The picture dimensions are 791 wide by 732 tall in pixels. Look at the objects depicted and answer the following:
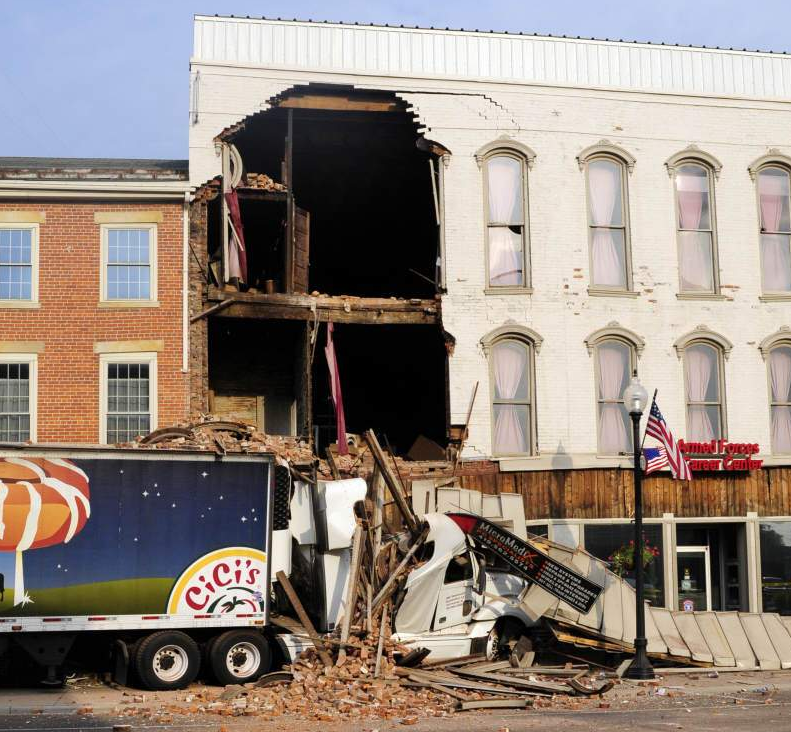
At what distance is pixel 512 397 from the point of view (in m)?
24.0

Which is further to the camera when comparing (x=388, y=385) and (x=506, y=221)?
(x=388, y=385)

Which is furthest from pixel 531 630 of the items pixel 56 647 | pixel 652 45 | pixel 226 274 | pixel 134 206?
pixel 652 45

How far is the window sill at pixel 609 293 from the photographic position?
80.2 ft

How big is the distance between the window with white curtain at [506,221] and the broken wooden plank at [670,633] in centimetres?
812

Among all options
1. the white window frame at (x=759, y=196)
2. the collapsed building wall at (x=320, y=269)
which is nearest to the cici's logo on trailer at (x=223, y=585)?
the collapsed building wall at (x=320, y=269)

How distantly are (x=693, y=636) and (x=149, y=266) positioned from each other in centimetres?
1271

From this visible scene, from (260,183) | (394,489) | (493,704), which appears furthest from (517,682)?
(260,183)

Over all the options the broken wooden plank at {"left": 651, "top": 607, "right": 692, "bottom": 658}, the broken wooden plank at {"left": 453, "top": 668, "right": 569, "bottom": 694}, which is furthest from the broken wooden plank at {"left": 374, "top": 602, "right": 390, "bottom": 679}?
the broken wooden plank at {"left": 651, "top": 607, "right": 692, "bottom": 658}

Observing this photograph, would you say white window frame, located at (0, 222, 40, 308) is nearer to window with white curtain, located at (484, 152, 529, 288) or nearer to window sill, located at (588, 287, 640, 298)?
window with white curtain, located at (484, 152, 529, 288)

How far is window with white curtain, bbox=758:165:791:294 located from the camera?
84.0 feet

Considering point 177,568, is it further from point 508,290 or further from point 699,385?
point 699,385

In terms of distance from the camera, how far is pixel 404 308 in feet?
79.8

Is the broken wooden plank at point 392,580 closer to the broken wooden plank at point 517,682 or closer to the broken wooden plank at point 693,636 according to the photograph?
the broken wooden plank at point 517,682

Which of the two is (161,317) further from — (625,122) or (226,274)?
(625,122)
